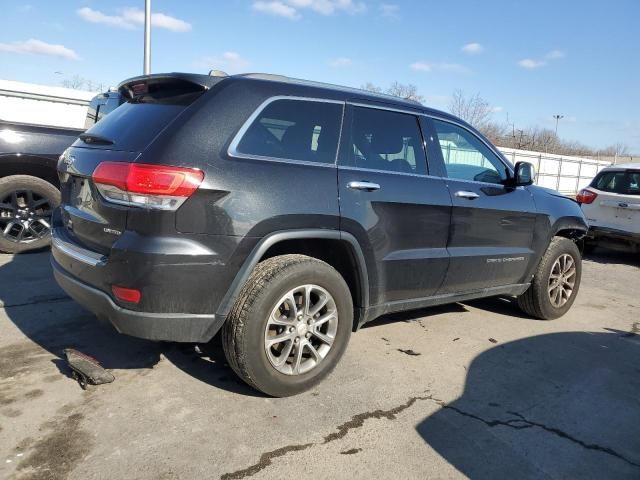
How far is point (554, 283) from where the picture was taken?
17.1 feet

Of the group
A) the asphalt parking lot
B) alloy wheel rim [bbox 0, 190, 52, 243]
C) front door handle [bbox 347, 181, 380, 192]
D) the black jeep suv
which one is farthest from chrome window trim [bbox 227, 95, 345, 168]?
alloy wheel rim [bbox 0, 190, 52, 243]

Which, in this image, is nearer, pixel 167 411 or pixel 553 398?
pixel 167 411

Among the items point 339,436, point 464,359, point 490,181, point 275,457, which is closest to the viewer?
point 275,457

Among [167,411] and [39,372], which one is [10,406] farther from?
[167,411]

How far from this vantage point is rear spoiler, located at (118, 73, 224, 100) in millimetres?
3033

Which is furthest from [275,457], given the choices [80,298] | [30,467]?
[80,298]

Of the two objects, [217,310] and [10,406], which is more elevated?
[217,310]

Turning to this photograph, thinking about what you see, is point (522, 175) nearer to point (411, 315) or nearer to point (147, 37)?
point (411, 315)

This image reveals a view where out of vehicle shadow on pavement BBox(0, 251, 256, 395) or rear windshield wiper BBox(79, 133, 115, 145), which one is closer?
rear windshield wiper BBox(79, 133, 115, 145)

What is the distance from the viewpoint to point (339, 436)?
2.86 m

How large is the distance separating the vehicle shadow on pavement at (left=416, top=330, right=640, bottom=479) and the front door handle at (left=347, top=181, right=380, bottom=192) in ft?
4.65

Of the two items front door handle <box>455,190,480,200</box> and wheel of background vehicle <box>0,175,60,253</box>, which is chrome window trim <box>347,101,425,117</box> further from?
wheel of background vehicle <box>0,175,60,253</box>

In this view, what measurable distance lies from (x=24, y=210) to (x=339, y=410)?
16.0 ft

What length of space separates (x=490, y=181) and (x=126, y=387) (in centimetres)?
325
